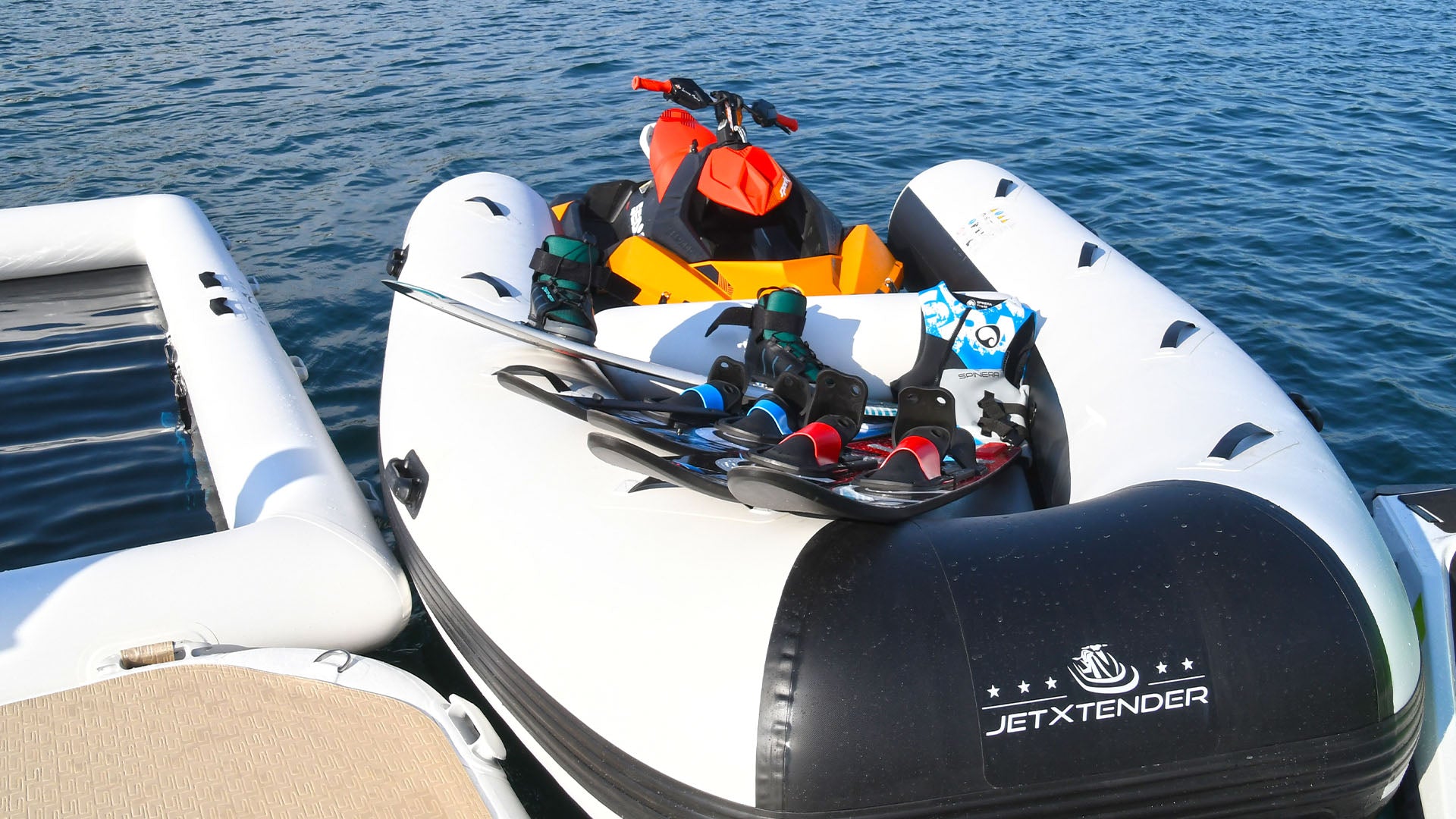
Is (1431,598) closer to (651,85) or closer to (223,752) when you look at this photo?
(223,752)

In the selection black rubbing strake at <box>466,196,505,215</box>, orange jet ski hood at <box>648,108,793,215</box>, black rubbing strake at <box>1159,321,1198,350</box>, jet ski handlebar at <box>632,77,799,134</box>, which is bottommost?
black rubbing strake at <box>1159,321,1198,350</box>

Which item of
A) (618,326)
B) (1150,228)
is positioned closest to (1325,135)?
(1150,228)

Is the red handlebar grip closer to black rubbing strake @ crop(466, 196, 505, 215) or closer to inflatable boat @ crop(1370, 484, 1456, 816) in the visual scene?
black rubbing strake @ crop(466, 196, 505, 215)

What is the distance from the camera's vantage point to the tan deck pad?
2.02m

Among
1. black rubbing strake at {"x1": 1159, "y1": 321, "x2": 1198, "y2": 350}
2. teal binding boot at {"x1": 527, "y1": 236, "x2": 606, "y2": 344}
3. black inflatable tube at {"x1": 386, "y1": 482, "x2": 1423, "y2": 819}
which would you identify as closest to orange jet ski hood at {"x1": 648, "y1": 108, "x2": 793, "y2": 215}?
teal binding boot at {"x1": 527, "y1": 236, "x2": 606, "y2": 344}

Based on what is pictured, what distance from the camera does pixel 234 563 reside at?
97.1 inches

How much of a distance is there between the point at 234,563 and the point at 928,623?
162cm

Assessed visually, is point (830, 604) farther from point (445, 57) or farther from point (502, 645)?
point (445, 57)

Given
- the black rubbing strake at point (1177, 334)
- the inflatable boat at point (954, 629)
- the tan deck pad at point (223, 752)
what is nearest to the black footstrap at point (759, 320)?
the inflatable boat at point (954, 629)

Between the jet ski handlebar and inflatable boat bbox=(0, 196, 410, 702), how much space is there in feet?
6.45

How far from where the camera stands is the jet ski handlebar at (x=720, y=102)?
432cm

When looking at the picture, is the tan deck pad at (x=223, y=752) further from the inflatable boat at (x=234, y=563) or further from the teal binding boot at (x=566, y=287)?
the teal binding boot at (x=566, y=287)

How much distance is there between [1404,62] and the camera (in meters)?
8.14

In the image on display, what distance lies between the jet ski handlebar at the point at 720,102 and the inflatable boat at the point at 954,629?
2021mm
